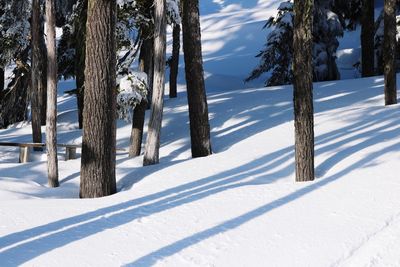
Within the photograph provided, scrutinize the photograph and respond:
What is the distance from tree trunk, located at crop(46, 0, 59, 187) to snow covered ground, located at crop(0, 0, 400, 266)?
0.45 meters

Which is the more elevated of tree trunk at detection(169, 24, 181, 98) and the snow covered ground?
tree trunk at detection(169, 24, 181, 98)

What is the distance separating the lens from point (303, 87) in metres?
8.55

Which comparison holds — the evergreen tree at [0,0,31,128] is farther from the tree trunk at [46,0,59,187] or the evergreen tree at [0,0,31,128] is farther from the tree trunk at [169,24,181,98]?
the tree trunk at [46,0,59,187]

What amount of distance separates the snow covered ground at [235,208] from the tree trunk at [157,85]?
26.4 inches

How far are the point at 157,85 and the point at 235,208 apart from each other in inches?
219

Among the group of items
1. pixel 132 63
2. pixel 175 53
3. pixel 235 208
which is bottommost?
pixel 235 208

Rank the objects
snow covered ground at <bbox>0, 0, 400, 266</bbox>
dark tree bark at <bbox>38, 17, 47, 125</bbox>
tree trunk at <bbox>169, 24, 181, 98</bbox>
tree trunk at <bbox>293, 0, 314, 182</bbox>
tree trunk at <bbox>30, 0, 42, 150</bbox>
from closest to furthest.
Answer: snow covered ground at <bbox>0, 0, 400, 266</bbox>
tree trunk at <bbox>293, 0, 314, 182</bbox>
tree trunk at <bbox>30, 0, 42, 150</bbox>
dark tree bark at <bbox>38, 17, 47, 125</bbox>
tree trunk at <bbox>169, 24, 181, 98</bbox>

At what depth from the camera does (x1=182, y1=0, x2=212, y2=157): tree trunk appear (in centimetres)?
1232

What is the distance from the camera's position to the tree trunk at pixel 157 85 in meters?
11.9

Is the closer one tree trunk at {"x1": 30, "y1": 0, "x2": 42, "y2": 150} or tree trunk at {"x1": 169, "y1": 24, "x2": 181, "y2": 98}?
tree trunk at {"x1": 30, "y1": 0, "x2": 42, "y2": 150}

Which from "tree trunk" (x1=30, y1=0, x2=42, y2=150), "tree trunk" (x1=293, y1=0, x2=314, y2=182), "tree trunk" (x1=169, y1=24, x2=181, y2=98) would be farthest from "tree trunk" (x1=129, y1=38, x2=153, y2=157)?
"tree trunk" (x1=293, y1=0, x2=314, y2=182)

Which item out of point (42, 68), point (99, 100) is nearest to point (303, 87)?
point (99, 100)

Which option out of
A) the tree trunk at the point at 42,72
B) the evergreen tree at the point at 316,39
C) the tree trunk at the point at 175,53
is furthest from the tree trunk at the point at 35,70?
the evergreen tree at the point at 316,39

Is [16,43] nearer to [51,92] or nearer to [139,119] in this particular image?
[139,119]
